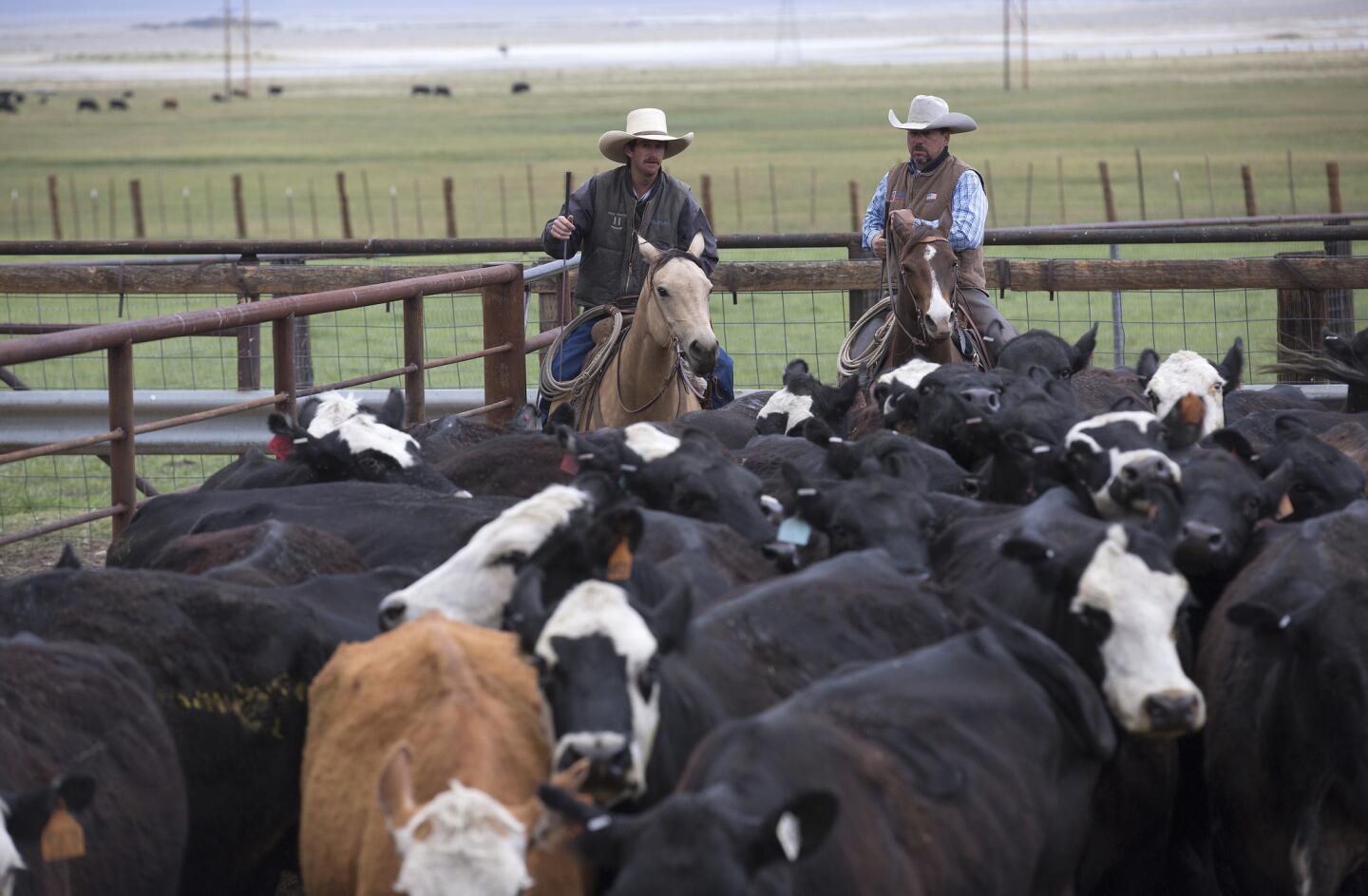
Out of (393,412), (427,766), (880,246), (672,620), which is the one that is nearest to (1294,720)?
(672,620)

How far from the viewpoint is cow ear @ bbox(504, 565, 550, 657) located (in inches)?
157

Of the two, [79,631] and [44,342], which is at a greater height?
[44,342]

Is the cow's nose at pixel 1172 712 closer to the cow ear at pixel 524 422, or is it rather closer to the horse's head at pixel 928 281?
the cow ear at pixel 524 422

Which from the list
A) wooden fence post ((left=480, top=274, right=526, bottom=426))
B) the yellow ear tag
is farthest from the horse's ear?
the yellow ear tag

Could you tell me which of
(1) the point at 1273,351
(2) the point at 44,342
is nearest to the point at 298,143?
(1) the point at 1273,351

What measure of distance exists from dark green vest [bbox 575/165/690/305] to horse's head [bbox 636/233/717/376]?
0.59 m

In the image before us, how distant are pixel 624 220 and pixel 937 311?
1909 millimetres

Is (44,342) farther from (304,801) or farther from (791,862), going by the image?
(791,862)

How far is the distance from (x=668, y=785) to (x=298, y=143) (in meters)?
61.1

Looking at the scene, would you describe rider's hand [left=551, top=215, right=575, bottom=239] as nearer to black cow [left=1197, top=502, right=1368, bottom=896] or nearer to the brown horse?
the brown horse

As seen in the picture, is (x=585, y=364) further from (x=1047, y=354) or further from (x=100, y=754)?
(x=100, y=754)

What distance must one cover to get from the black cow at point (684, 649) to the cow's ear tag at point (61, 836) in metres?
1.01

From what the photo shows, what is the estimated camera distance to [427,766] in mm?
3793

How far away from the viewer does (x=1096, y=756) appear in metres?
4.15
